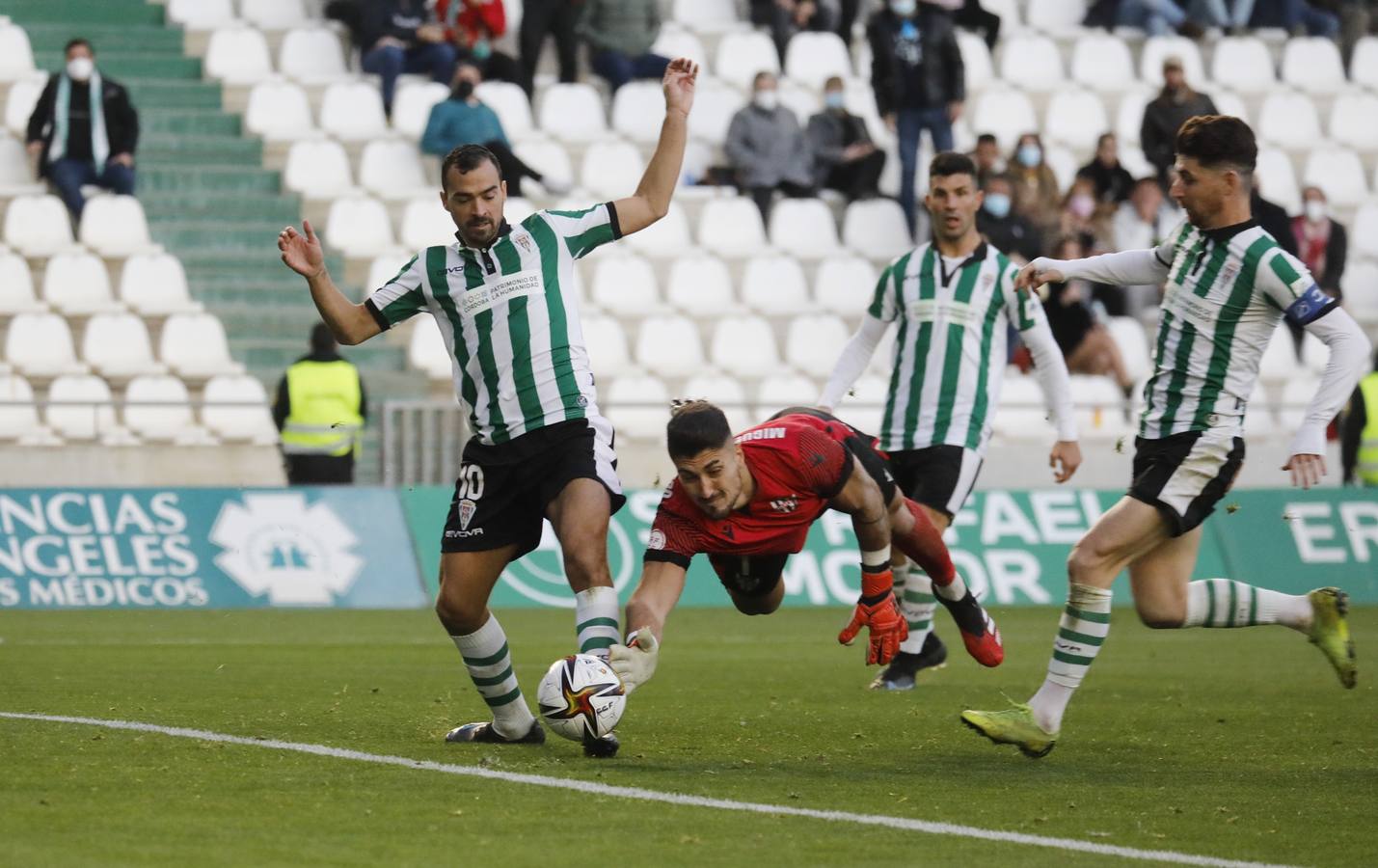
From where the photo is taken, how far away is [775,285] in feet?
65.5

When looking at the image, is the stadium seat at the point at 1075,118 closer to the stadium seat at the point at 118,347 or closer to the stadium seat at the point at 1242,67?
the stadium seat at the point at 1242,67

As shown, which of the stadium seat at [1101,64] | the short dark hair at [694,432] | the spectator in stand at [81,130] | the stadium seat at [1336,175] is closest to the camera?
the short dark hair at [694,432]

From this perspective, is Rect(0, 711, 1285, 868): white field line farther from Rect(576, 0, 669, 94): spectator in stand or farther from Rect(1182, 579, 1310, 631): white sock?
Rect(576, 0, 669, 94): spectator in stand

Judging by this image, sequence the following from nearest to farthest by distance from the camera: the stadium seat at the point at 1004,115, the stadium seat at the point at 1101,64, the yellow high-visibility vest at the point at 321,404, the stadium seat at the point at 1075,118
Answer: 1. the yellow high-visibility vest at the point at 321,404
2. the stadium seat at the point at 1004,115
3. the stadium seat at the point at 1075,118
4. the stadium seat at the point at 1101,64

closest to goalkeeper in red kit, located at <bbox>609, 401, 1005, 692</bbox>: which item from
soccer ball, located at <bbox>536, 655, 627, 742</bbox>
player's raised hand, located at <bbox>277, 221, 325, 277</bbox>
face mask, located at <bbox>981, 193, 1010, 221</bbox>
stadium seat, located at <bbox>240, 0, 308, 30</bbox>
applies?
soccer ball, located at <bbox>536, 655, 627, 742</bbox>

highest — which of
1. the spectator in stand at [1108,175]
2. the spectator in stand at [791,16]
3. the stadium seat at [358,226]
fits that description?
the spectator in stand at [791,16]

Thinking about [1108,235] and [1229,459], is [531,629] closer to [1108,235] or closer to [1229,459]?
[1229,459]

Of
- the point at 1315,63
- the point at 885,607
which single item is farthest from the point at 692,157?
the point at 885,607

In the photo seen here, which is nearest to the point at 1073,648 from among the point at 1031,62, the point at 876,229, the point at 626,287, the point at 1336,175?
the point at 626,287

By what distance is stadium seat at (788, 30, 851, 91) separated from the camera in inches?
866

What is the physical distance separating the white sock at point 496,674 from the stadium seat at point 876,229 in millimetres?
13494

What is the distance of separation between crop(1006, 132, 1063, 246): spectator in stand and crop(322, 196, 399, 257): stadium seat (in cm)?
531

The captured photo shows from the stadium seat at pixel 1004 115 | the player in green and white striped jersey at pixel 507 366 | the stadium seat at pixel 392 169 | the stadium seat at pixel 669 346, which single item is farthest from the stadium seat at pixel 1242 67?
the player in green and white striped jersey at pixel 507 366

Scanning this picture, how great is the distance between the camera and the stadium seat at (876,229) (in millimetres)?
20766
